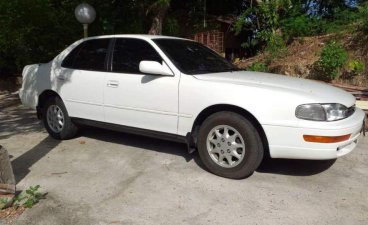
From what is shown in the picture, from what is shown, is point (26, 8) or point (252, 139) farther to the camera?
point (26, 8)

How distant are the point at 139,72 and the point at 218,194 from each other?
1874 millimetres

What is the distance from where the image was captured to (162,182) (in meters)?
4.44

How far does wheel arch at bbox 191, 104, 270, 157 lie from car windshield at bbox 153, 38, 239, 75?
0.53m

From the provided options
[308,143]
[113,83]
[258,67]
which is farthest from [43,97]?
[258,67]

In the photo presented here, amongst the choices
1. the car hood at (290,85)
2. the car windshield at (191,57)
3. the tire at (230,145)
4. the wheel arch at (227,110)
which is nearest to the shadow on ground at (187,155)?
the tire at (230,145)

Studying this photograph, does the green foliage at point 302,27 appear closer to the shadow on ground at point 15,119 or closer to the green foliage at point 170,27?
the green foliage at point 170,27

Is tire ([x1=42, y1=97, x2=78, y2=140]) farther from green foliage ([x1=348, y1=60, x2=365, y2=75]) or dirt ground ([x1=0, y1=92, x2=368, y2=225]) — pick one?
green foliage ([x1=348, y1=60, x2=365, y2=75])

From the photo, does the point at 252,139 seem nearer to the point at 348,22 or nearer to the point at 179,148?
the point at 179,148

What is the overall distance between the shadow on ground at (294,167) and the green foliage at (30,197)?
2.45 m

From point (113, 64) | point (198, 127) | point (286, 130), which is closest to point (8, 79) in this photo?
point (113, 64)

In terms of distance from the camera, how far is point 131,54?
208 inches

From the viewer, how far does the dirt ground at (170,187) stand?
3.63 m

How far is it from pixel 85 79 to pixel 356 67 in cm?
558

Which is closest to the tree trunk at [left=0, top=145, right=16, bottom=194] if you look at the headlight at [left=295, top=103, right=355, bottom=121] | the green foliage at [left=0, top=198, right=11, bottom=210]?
the green foliage at [left=0, top=198, right=11, bottom=210]
